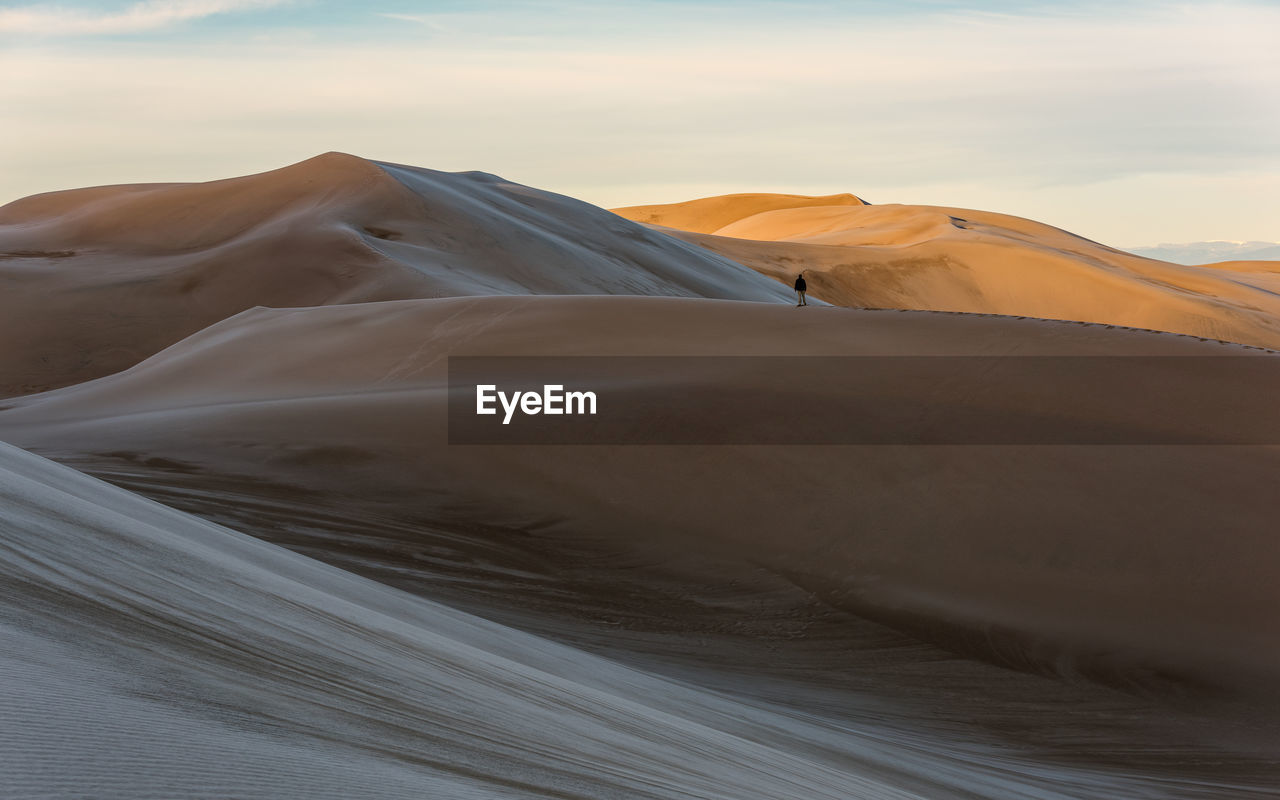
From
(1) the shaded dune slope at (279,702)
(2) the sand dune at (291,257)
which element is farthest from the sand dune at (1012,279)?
(1) the shaded dune slope at (279,702)

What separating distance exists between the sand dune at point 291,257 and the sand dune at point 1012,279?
17.2 m

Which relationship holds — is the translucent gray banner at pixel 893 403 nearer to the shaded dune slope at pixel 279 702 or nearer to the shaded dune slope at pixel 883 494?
the shaded dune slope at pixel 883 494

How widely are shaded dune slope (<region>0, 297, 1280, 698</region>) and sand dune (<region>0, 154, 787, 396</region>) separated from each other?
12145 millimetres

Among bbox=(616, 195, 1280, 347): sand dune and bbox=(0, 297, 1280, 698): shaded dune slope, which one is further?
bbox=(616, 195, 1280, 347): sand dune

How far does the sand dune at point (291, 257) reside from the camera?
26.3 m

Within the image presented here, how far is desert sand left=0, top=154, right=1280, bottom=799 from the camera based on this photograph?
2346mm

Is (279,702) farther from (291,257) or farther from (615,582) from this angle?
(291,257)

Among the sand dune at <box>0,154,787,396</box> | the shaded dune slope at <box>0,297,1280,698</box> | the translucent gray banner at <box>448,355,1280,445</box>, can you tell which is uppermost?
the sand dune at <box>0,154,787,396</box>

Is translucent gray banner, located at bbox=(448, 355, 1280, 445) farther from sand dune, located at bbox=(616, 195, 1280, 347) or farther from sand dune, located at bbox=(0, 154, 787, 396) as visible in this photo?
sand dune, located at bbox=(616, 195, 1280, 347)

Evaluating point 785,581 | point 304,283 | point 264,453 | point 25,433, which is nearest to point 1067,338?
point 785,581

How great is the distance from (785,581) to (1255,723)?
277cm

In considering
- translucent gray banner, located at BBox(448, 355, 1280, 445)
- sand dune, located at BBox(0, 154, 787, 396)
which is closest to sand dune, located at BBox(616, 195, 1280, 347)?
sand dune, located at BBox(0, 154, 787, 396)

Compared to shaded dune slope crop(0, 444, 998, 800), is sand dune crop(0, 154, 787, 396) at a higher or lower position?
higher

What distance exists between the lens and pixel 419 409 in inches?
436
